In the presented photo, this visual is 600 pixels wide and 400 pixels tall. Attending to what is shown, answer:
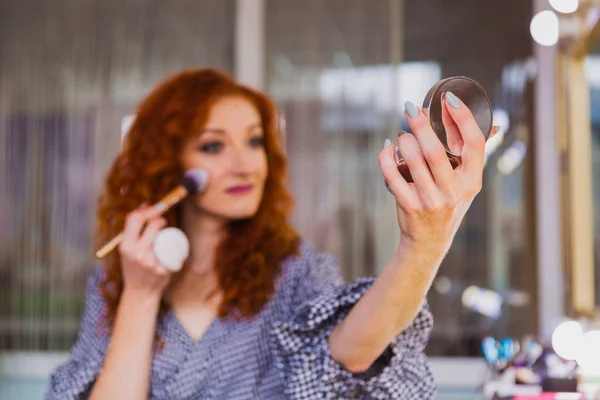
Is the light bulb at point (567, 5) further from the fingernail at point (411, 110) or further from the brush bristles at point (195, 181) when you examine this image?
the fingernail at point (411, 110)

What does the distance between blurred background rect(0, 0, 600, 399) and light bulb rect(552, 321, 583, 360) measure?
0.84m

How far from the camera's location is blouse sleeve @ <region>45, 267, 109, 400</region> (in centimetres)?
96

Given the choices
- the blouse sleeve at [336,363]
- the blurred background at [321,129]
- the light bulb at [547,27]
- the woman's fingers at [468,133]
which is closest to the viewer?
the woman's fingers at [468,133]

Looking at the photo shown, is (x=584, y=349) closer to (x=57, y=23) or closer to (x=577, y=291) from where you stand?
Answer: (x=577, y=291)

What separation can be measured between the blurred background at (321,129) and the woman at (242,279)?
1.23 meters

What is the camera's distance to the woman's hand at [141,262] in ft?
3.12

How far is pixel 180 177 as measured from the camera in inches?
47.0

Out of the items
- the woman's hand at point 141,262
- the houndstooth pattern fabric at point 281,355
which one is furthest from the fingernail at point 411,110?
the woman's hand at point 141,262

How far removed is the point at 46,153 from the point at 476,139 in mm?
2397

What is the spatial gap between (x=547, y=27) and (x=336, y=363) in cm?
156

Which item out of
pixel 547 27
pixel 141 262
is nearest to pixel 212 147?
pixel 141 262

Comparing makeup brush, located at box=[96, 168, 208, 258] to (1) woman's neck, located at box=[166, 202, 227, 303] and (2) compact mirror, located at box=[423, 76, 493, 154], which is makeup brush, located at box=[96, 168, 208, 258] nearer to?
(1) woman's neck, located at box=[166, 202, 227, 303]

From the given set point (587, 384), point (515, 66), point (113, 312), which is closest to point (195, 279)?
point (113, 312)

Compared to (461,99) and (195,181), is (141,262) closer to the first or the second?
(195,181)
